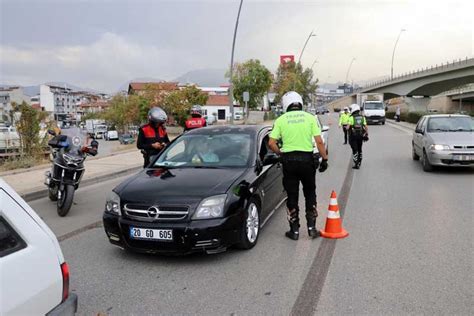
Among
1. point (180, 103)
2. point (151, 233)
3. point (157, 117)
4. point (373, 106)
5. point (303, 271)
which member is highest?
point (180, 103)

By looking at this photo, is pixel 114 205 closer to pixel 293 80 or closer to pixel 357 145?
pixel 357 145

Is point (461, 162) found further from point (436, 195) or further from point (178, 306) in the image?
point (178, 306)

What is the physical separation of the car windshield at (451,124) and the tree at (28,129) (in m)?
12.9

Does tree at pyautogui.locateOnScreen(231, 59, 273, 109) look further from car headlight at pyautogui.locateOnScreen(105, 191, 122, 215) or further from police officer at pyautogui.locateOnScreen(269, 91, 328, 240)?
car headlight at pyautogui.locateOnScreen(105, 191, 122, 215)

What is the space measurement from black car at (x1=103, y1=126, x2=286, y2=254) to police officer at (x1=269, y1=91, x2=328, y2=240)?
387 millimetres

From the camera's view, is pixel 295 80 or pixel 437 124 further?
pixel 295 80

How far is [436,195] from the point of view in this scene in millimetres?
8117

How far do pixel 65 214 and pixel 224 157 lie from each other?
313cm

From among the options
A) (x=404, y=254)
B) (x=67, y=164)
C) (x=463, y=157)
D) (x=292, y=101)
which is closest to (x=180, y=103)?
(x=463, y=157)

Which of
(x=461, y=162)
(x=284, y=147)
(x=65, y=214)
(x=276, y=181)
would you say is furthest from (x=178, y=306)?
(x=461, y=162)

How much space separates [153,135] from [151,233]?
3.58 meters

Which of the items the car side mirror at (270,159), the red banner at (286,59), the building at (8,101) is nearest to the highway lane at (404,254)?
the car side mirror at (270,159)

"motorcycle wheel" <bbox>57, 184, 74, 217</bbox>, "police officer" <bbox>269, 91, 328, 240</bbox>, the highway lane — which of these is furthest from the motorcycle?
the highway lane

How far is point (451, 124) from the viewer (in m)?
11.6
